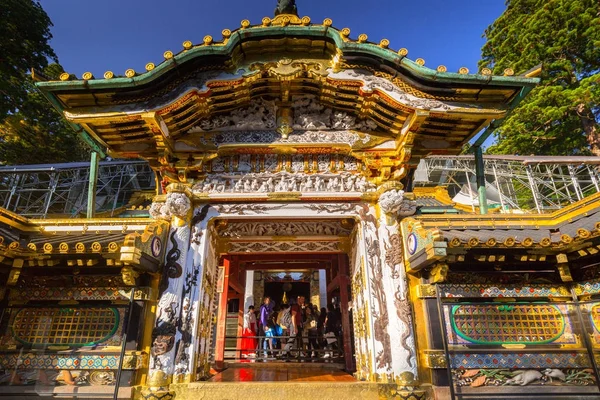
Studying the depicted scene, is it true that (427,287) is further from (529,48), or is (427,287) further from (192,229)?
(529,48)

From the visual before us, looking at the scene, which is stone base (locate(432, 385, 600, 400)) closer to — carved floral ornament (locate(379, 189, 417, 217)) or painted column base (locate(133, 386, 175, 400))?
carved floral ornament (locate(379, 189, 417, 217))

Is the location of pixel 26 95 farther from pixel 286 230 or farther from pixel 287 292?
pixel 286 230

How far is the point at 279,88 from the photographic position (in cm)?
706

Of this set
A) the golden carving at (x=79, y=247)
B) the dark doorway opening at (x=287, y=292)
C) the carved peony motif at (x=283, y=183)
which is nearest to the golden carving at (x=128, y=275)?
the golden carving at (x=79, y=247)

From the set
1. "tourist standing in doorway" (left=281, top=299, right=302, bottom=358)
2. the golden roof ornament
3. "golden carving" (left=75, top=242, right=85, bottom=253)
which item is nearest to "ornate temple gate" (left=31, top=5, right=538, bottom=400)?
"golden carving" (left=75, top=242, right=85, bottom=253)

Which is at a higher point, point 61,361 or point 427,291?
point 427,291

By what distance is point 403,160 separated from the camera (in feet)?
22.0

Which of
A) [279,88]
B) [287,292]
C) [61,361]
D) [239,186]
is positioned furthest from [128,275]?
[287,292]

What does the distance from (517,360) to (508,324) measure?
54cm

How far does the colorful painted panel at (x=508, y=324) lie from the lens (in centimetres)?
558

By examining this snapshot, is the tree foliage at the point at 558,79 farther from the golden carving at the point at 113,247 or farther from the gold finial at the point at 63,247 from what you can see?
the gold finial at the point at 63,247

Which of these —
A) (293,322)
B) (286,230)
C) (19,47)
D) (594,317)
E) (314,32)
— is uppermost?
(19,47)

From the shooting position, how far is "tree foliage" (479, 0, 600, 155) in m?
20.4

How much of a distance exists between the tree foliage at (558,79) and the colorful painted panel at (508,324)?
64.3 ft
